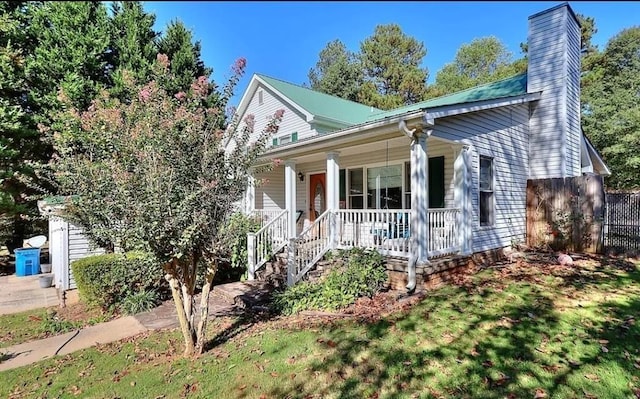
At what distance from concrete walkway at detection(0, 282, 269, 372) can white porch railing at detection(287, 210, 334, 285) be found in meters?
0.81

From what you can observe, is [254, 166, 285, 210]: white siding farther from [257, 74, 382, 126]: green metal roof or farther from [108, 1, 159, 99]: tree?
[108, 1, 159, 99]: tree

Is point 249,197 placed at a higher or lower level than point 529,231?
higher

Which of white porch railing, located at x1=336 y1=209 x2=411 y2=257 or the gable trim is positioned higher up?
the gable trim

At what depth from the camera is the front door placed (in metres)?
12.1

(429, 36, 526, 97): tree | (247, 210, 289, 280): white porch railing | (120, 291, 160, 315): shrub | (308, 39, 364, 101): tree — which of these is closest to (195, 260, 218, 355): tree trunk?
(120, 291, 160, 315): shrub

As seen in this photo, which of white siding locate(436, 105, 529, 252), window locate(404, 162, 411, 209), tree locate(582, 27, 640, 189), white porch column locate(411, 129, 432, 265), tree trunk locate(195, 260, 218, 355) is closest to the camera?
tree trunk locate(195, 260, 218, 355)

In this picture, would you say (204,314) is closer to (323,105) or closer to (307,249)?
(307,249)

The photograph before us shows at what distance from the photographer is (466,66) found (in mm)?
34844

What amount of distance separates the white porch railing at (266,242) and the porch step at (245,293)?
1.57ft

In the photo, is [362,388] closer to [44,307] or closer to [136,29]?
[44,307]

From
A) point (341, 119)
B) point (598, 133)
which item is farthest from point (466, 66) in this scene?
point (341, 119)

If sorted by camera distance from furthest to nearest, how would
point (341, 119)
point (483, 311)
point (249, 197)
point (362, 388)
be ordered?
point (341, 119) → point (249, 197) → point (483, 311) → point (362, 388)

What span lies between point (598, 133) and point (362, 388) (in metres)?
26.0

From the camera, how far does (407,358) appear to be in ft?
13.0
